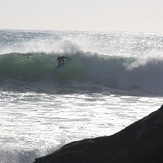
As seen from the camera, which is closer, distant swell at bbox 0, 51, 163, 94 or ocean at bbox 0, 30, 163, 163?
ocean at bbox 0, 30, 163, 163

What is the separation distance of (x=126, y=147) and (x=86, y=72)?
25.3 m

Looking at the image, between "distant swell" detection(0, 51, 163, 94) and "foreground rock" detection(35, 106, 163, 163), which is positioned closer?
"foreground rock" detection(35, 106, 163, 163)

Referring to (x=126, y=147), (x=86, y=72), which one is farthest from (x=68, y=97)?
(x=126, y=147)

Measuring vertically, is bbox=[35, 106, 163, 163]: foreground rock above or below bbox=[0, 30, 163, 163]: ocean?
above

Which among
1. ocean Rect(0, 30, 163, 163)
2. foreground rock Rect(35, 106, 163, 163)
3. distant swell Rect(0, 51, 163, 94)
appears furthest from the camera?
distant swell Rect(0, 51, 163, 94)

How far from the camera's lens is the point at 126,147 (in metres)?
4.54

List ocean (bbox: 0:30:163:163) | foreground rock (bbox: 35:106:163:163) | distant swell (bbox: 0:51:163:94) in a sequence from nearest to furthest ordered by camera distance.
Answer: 1. foreground rock (bbox: 35:106:163:163)
2. ocean (bbox: 0:30:163:163)
3. distant swell (bbox: 0:51:163:94)

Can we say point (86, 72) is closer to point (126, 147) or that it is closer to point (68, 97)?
point (68, 97)

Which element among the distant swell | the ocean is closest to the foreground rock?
the ocean

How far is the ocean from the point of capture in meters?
11.4

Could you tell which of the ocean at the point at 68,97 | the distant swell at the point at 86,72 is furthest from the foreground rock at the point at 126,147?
the distant swell at the point at 86,72

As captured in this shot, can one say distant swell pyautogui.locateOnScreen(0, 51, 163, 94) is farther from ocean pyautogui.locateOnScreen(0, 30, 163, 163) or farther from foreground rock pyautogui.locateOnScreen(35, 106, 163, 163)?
foreground rock pyautogui.locateOnScreen(35, 106, 163, 163)

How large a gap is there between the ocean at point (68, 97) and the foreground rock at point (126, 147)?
4.63 metres

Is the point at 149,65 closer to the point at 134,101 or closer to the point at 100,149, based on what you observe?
the point at 134,101
